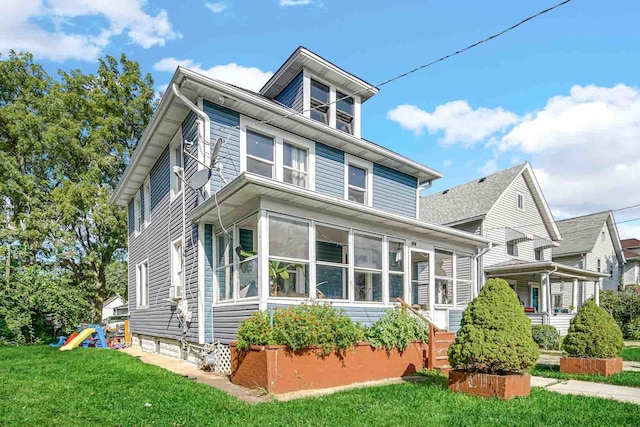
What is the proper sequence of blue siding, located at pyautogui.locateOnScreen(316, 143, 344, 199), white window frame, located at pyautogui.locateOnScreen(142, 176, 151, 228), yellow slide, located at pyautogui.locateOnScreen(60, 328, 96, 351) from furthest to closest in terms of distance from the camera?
white window frame, located at pyautogui.locateOnScreen(142, 176, 151, 228) < yellow slide, located at pyautogui.locateOnScreen(60, 328, 96, 351) < blue siding, located at pyautogui.locateOnScreen(316, 143, 344, 199)

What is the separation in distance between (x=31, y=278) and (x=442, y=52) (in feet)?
55.4

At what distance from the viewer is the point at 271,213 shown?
326 inches

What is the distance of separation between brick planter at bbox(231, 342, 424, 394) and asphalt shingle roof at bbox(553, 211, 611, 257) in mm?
23780

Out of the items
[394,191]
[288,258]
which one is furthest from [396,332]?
[394,191]

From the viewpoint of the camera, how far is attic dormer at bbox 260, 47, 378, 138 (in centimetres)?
1244

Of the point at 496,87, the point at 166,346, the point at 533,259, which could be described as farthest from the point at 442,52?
the point at 533,259

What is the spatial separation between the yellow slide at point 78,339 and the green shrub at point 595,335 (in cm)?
1341

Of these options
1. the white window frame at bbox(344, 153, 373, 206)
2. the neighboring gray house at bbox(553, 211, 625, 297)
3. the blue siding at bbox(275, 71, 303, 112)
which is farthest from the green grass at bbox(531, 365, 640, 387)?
the neighboring gray house at bbox(553, 211, 625, 297)

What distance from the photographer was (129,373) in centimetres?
835

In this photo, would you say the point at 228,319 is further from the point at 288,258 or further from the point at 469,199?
the point at 469,199

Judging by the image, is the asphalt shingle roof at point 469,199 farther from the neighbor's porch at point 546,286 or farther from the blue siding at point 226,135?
the blue siding at point 226,135

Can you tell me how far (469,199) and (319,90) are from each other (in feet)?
38.2

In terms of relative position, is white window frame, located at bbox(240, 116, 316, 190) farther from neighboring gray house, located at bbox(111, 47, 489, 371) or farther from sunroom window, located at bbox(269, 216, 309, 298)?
sunroom window, located at bbox(269, 216, 309, 298)

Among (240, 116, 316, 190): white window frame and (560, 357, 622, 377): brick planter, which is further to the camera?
(240, 116, 316, 190): white window frame
